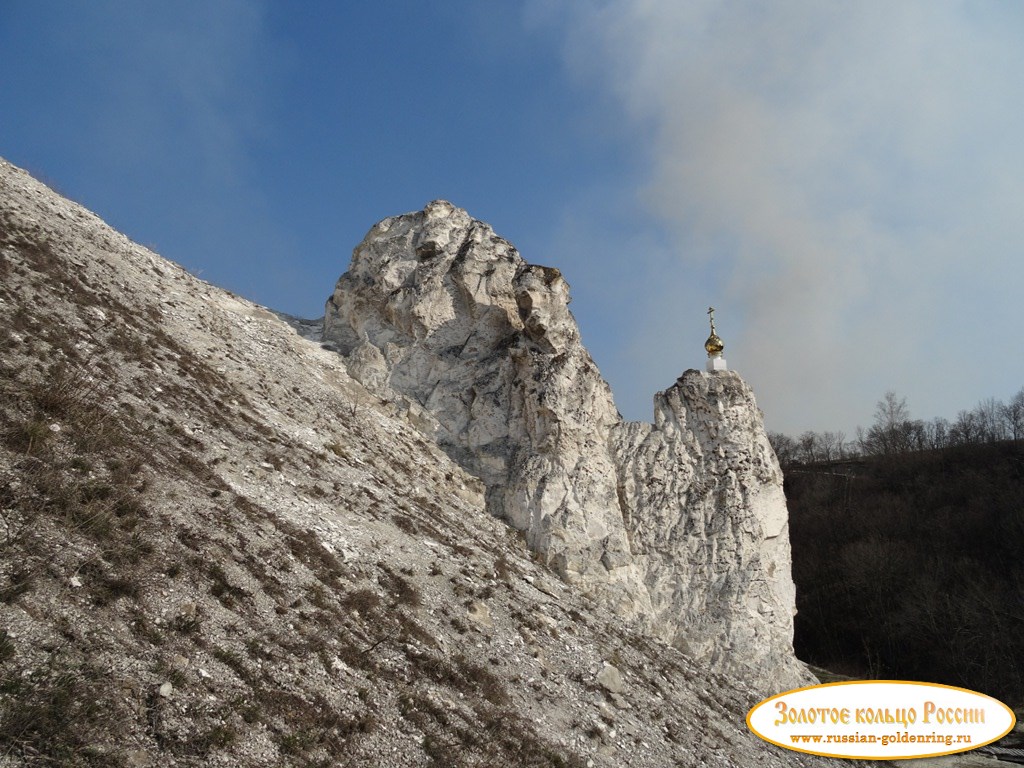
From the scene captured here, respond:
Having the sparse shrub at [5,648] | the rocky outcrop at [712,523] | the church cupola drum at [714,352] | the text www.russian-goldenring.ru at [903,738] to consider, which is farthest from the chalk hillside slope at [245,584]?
the church cupola drum at [714,352]

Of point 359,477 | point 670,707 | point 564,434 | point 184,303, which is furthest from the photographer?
point 564,434

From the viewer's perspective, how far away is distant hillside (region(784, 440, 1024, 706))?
109 ft

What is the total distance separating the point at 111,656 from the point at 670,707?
10037mm

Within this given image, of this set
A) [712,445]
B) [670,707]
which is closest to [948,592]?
[712,445]

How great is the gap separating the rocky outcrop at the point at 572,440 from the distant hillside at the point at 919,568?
766 inches

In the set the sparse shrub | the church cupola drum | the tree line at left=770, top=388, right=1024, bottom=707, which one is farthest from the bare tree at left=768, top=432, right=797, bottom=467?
the sparse shrub

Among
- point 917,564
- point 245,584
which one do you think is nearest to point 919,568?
point 917,564

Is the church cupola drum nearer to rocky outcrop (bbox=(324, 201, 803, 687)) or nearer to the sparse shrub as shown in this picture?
rocky outcrop (bbox=(324, 201, 803, 687))

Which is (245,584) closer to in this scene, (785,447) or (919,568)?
(919,568)

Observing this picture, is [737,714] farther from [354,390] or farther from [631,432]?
[354,390]

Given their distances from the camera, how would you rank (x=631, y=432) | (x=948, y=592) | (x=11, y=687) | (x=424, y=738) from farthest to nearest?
(x=948, y=592) < (x=631, y=432) < (x=424, y=738) < (x=11, y=687)

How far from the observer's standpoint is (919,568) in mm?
40594

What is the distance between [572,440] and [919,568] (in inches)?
1286

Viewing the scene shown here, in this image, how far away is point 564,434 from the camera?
61.8 feet
